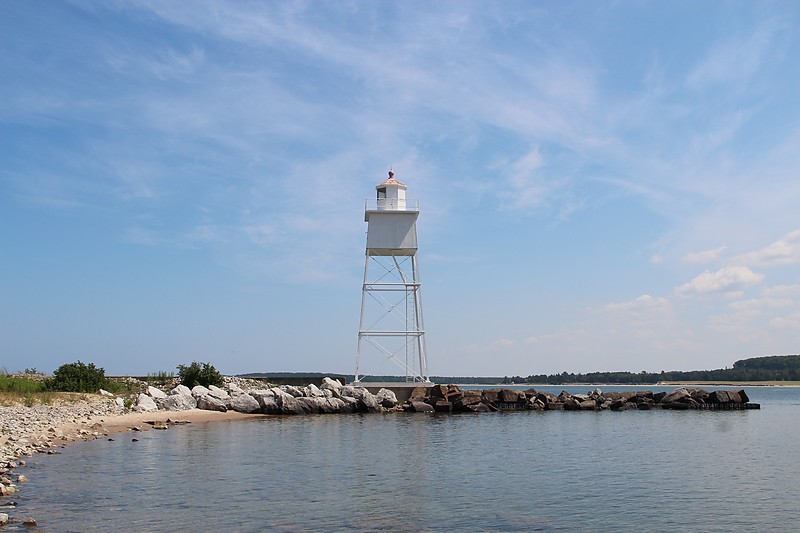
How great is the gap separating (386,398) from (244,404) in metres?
9.03

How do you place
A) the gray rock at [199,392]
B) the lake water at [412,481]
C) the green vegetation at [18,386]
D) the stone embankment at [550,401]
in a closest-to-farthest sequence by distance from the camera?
the lake water at [412,481]
the green vegetation at [18,386]
the gray rock at [199,392]
the stone embankment at [550,401]

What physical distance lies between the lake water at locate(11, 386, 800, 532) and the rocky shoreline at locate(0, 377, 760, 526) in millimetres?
1247

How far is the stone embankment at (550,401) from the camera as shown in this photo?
46.4 meters

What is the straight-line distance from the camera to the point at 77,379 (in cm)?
4053

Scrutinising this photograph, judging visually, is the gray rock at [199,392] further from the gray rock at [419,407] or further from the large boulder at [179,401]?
the gray rock at [419,407]

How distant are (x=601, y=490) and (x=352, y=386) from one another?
2893 cm

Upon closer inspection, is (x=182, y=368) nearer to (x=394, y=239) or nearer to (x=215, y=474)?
(x=394, y=239)

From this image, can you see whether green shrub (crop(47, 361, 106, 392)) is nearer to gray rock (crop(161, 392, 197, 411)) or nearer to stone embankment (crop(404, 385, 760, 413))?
gray rock (crop(161, 392, 197, 411))

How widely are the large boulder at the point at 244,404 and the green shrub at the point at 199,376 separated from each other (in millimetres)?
6741

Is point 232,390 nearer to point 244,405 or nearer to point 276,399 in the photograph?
point 244,405

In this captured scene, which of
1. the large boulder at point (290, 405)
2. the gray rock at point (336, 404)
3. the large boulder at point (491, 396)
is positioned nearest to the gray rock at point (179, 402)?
the large boulder at point (290, 405)

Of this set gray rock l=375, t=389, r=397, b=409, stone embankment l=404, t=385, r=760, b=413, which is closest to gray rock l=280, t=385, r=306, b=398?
gray rock l=375, t=389, r=397, b=409

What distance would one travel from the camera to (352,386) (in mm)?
46094

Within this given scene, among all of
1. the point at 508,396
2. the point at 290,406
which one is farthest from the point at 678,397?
the point at 290,406
